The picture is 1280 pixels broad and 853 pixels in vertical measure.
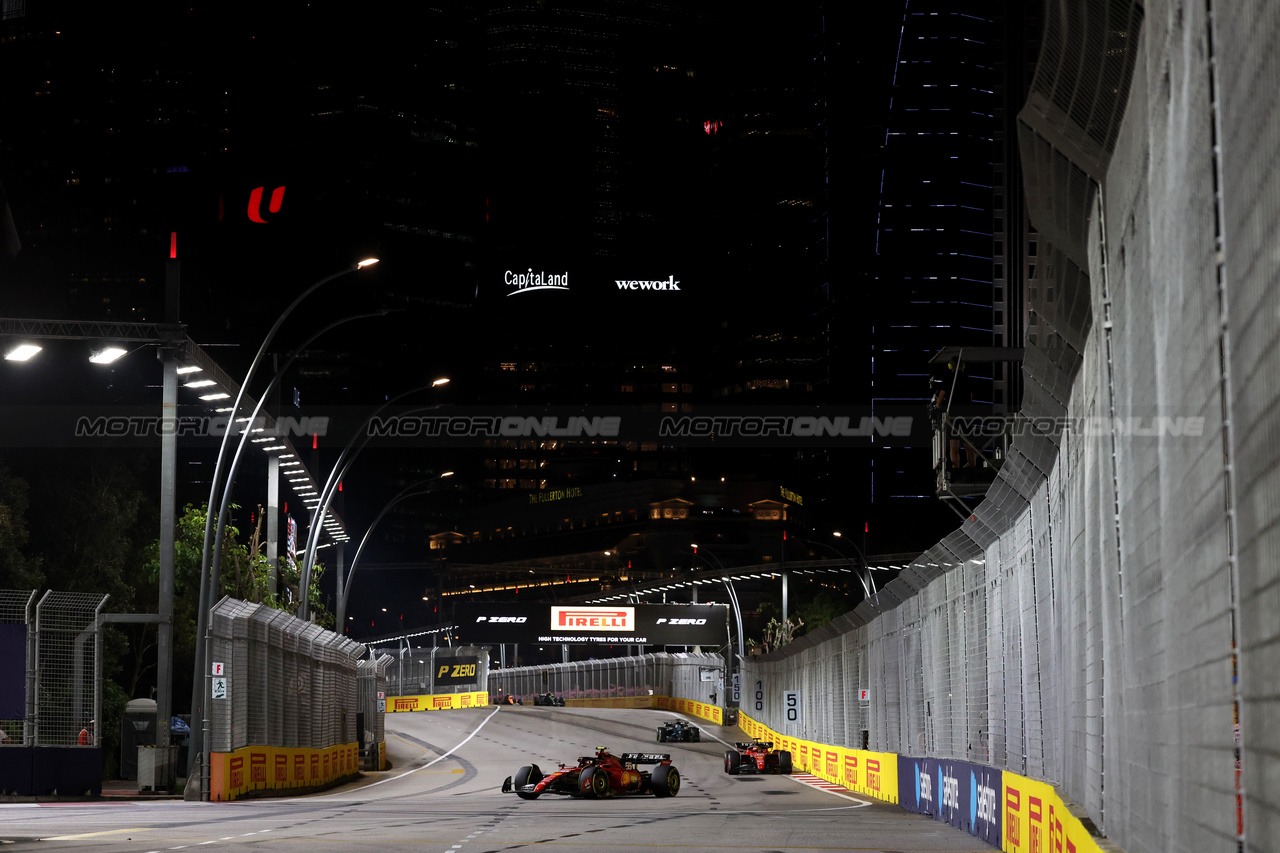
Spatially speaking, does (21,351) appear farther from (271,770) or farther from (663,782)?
(663,782)

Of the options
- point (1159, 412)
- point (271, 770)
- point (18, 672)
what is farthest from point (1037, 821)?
point (271, 770)

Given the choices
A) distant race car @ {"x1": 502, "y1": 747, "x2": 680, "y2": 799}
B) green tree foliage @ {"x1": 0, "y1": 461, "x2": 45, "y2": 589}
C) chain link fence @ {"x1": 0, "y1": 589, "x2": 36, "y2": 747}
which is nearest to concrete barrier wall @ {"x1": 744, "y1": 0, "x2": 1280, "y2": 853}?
distant race car @ {"x1": 502, "y1": 747, "x2": 680, "y2": 799}

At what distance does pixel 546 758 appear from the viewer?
2019 inches

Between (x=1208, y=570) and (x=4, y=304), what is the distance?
1914 inches

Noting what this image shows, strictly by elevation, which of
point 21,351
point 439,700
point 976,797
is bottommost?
point 439,700

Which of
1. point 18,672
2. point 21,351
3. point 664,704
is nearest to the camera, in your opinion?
point 21,351

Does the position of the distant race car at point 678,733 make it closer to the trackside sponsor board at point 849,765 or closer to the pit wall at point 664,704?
the trackside sponsor board at point 849,765

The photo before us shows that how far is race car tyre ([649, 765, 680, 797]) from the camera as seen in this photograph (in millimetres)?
29938

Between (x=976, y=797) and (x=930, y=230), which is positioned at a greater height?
(x=930, y=230)

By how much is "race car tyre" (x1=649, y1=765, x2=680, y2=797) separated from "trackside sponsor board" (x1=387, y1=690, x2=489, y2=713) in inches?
2905

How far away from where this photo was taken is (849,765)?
31.8m

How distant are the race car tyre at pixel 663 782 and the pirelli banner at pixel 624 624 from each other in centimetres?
5495

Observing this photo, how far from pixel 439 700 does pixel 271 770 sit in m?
74.9

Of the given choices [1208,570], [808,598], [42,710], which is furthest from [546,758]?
[808,598]
